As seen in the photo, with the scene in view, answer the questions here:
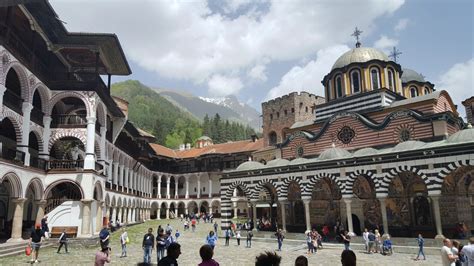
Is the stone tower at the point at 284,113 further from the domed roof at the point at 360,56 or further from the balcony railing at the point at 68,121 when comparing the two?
the balcony railing at the point at 68,121

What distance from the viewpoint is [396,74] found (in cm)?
3134

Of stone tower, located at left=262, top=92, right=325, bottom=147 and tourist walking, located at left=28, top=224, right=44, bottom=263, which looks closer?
tourist walking, located at left=28, top=224, right=44, bottom=263

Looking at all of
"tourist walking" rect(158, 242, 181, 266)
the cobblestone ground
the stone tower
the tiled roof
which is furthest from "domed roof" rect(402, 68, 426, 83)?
"tourist walking" rect(158, 242, 181, 266)

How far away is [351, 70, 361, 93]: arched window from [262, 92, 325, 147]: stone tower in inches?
680

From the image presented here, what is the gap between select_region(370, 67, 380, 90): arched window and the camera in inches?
1185

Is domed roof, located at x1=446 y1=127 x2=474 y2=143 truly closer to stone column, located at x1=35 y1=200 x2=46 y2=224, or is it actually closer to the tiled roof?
stone column, located at x1=35 y1=200 x2=46 y2=224

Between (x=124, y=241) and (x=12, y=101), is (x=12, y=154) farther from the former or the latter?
(x=124, y=241)

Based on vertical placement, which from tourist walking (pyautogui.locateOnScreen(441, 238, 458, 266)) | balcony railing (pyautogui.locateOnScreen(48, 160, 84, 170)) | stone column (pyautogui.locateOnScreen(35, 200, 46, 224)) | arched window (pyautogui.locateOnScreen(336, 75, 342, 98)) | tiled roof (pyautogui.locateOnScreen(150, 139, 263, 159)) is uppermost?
arched window (pyautogui.locateOnScreen(336, 75, 342, 98))

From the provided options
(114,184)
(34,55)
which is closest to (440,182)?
(34,55)

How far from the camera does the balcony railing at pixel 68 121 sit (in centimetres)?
2322

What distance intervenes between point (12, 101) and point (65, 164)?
17.2 feet

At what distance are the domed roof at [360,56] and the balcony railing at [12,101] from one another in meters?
23.6

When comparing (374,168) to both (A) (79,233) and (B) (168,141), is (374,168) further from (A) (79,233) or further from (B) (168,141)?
(B) (168,141)

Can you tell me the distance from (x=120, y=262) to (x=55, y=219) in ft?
26.1
